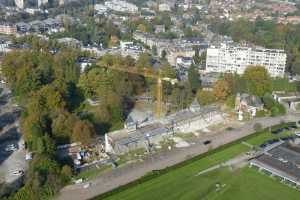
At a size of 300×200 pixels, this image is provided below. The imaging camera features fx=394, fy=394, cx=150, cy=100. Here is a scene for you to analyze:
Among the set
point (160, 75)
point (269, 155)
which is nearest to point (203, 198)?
point (269, 155)

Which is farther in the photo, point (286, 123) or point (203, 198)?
point (286, 123)

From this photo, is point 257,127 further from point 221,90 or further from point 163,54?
point 163,54

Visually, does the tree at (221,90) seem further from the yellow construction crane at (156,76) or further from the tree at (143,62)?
the tree at (143,62)

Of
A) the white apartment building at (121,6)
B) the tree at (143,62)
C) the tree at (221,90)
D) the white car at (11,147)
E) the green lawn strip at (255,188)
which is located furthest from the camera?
the white apartment building at (121,6)

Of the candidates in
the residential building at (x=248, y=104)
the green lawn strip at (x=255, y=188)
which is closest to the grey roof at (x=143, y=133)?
the green lawn strip at (x=255, y=188)

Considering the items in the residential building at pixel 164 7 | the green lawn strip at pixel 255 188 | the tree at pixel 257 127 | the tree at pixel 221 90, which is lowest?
the green lawn strip at pixel 255 188

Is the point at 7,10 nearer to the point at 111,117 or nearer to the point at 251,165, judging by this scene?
the point at 111,117

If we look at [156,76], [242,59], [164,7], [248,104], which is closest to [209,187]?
[248,104]
